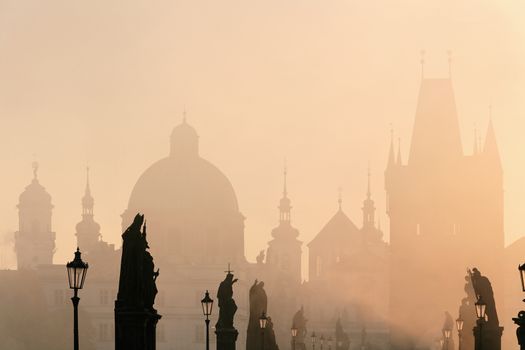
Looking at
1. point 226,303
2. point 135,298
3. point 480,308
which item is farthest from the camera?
point 226,303

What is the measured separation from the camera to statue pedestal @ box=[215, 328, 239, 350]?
54.7 m

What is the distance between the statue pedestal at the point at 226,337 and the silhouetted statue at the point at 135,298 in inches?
739

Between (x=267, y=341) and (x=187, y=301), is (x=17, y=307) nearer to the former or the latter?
(x=187, y=301)

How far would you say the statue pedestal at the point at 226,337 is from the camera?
5469 centimetres

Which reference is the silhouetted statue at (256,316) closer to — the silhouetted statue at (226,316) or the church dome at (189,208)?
the silhouetted statue at (226,316)

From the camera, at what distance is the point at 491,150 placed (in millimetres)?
158000

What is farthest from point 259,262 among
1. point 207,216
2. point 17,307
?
point 17,307

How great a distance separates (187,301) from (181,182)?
1372 cm

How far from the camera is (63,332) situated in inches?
6142

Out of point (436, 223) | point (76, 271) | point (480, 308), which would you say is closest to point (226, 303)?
point (480, 308)

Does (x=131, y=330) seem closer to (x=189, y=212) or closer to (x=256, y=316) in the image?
(x=256, y=316)

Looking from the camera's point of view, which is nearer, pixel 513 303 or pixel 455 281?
pixel 455 281

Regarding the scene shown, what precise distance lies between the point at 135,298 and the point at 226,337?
20.4 metres

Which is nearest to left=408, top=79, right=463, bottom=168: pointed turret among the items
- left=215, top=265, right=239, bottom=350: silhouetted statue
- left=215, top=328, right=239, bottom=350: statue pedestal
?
left=215, top=328, right=239, bottom=350: statue pedestal
